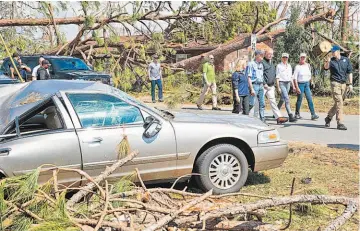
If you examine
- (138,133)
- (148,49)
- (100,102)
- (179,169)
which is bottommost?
(179,169)

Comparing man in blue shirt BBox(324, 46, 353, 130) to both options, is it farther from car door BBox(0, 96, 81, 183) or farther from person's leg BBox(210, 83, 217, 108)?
car door BBox(0, 96, 81, 183)

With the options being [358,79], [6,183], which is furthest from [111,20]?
[6,183]

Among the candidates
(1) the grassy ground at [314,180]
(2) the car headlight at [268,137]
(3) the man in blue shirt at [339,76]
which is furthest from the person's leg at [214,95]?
(2) the car headlight at [268,137]

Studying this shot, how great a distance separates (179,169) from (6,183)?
9.17ft

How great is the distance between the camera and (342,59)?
10.1 metres

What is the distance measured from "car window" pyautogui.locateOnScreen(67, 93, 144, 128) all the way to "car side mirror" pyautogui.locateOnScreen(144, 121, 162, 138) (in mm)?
143

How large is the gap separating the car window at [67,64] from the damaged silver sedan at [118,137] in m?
9.38

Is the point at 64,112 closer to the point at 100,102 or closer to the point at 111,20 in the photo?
the point at 100,102

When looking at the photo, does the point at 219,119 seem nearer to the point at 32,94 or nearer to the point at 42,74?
the point at 32,94

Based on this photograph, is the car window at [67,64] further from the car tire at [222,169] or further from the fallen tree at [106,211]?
the fallen tree at [106,211]

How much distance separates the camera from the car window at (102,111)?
5.16 metres

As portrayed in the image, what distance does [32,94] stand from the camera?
550 centimetres

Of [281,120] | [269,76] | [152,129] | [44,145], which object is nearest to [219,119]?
[152,129]

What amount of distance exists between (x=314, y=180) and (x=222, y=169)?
1539 millimetres
